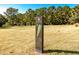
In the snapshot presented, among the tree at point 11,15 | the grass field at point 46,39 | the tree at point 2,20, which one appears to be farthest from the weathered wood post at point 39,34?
the tree at point 2,20

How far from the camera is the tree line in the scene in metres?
3.55

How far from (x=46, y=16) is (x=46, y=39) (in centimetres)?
25

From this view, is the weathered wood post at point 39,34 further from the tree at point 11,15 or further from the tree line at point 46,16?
the tree at point 11,15

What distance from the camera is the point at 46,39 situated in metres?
3.55

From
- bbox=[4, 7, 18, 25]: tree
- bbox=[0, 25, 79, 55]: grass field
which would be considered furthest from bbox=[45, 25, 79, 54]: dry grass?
bbox=[4, 7, 18, 25]: tree

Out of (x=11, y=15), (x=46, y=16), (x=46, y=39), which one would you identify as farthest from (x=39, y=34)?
(x=11, y=15)

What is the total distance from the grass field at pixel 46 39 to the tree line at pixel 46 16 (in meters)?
0.06

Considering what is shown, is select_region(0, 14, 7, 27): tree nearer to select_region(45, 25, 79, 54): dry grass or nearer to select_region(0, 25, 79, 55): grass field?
select_region(0, 25, 79, 55): grass field

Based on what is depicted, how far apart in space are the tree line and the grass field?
56mm
